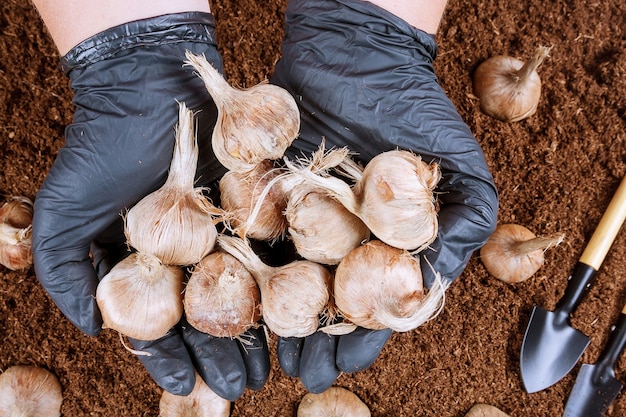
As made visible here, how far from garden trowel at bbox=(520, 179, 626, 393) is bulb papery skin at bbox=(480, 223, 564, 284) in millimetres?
141

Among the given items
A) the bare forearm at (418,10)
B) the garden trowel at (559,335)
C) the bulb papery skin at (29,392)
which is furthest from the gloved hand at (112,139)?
the garden trowel at (559,335)

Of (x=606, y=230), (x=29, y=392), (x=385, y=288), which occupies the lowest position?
(x=29, y=392)

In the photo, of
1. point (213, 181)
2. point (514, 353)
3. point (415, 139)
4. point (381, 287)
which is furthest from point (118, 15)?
point (514, 353)

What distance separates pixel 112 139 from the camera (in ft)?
4.16

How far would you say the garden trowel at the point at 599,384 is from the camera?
5.77 ft

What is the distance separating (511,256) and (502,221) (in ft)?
0.51

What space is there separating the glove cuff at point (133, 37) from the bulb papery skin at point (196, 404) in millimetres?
993

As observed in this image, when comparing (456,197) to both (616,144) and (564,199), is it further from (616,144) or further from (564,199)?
(616,144)

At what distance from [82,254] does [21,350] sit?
68cm

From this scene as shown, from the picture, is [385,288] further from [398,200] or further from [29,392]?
[29,392]

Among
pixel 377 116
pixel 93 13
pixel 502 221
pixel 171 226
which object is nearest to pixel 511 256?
pixel 502 221

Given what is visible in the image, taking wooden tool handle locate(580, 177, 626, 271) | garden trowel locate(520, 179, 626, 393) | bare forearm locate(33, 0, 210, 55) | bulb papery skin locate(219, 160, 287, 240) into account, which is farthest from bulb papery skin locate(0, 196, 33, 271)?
wooden tool handle locate(580, 177, 626, 271)

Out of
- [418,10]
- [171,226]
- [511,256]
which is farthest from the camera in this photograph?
[511,256]

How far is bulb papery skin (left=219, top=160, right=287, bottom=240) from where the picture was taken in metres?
1.23
